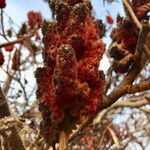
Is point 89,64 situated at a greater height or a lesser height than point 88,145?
lesser

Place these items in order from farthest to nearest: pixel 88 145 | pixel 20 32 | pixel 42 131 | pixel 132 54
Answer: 1. pixel 88 145
2. pixel 20 32
3. pixel 132 54
4. pixel 42 131

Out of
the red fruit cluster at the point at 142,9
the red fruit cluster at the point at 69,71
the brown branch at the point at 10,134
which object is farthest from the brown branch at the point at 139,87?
the brown branch at the point at 10,134

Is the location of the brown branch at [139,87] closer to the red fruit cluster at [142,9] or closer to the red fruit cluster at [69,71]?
the red fruit cluster at [69,71]

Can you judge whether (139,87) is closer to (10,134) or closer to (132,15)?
(132,15)

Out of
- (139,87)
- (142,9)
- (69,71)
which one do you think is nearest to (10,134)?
(69,71)

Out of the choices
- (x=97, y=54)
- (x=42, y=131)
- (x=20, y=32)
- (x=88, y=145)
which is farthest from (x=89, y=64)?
(x=88, y=145)

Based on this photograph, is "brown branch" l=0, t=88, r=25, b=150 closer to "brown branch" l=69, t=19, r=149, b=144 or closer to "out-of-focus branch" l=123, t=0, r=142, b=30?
"brown branch" l=69, t=19, r=149, b=144

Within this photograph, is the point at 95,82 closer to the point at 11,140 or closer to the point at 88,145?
the point at 11,140
